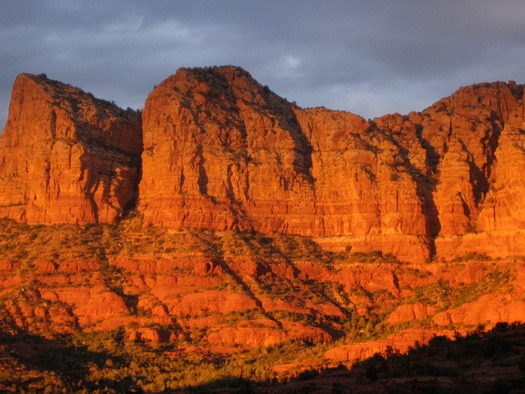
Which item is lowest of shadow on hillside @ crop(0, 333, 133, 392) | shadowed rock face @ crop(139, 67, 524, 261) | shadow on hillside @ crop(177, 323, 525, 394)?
shadow on hillside @ crop(177, 323, 525, 394)

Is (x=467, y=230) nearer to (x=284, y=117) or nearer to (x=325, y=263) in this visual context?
(x=325, y=263)

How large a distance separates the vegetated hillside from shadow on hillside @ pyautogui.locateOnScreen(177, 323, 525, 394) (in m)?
2.98

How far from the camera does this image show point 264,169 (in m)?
98.9

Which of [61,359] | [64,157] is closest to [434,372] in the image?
[61,359]

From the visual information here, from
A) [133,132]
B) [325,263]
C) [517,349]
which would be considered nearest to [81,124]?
[133,132]

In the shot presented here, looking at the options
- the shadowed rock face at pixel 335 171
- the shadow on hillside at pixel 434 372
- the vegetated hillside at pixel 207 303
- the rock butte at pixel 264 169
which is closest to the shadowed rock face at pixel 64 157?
the rock butte at pixel 264 169

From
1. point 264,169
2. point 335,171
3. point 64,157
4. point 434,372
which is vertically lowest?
point 434,372

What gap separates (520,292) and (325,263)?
19.0 meters

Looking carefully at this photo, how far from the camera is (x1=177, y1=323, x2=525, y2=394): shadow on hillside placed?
2164 inches

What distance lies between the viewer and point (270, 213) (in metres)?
97.8

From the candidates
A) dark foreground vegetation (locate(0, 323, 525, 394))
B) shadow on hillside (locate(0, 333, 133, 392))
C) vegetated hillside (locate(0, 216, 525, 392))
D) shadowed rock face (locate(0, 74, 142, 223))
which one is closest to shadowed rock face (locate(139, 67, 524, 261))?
vegetated hillside (locate(0, 216, 525, 392))

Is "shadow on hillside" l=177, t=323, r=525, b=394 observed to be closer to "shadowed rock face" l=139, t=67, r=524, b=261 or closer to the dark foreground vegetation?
the dark foreground vegetation

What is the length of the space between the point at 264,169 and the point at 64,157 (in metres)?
16.8

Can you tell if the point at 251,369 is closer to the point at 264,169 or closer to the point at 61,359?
the point at 61,359
